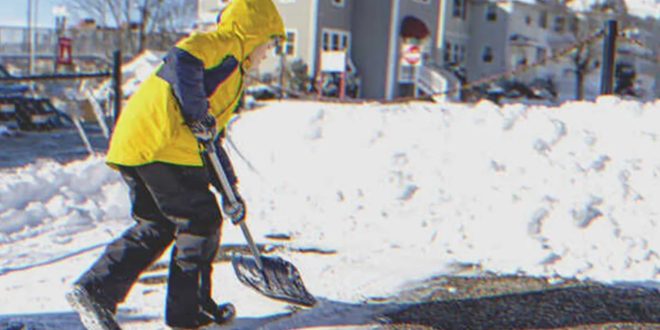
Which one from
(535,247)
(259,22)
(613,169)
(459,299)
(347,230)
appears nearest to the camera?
(259,22)

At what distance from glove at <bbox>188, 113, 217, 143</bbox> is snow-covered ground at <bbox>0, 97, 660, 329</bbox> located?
0.95 metres

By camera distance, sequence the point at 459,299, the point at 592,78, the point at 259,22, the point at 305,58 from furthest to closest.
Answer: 1. the point at 592,78
2. the point at 305,58
3. the point at 459,299
4. the point at 259,22

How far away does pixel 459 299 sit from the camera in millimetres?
4188

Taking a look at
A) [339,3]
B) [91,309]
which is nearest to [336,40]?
[339,3]

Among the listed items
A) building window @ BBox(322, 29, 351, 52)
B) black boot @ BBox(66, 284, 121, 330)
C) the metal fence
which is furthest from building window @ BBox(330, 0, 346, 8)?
black boot @ BBox(66, 284, 121, 330)

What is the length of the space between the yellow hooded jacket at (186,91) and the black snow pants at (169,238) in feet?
0.25

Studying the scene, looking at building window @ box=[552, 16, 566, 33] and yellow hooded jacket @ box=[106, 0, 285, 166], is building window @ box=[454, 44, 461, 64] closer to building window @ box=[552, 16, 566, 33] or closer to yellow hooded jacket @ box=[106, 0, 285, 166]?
building window @ box=[552, 16, 566, 33]

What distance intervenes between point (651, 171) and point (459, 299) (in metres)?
2.84

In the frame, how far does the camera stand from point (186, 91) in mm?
3295

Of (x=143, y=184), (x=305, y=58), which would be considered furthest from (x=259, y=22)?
(x=305, y=58)

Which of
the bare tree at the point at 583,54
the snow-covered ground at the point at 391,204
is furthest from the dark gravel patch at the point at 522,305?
the bare tree at the point at 583,54

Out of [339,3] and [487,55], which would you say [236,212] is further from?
[487,55]

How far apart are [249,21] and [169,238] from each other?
3.42 feet

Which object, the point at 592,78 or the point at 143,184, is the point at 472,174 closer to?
the point at 143,184
